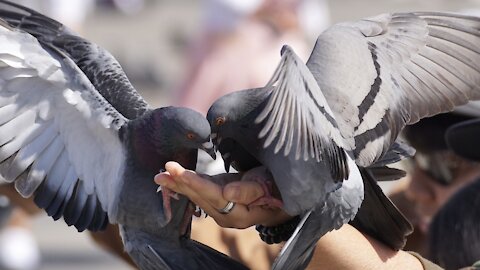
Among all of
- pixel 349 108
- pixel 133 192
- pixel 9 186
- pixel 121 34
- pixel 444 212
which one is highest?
pixel 349 108

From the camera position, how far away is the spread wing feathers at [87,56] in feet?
10.2

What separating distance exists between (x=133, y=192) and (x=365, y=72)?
598 mm

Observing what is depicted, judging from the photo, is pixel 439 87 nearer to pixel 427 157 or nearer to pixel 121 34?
pixel 427 157

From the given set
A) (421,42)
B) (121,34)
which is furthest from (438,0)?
(421,42)

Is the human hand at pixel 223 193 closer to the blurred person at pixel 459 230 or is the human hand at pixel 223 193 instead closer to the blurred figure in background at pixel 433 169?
the blurred person at pixel 459 230

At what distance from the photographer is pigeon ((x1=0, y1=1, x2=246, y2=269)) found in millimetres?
2904

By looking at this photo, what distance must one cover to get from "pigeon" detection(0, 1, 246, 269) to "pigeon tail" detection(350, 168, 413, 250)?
1.35 ft

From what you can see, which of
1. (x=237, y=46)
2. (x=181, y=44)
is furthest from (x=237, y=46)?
(x=181, y=44)

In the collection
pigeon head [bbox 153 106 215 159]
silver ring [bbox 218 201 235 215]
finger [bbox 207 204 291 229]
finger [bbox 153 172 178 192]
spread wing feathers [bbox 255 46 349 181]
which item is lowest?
finger [bbox 207 204 291 229]

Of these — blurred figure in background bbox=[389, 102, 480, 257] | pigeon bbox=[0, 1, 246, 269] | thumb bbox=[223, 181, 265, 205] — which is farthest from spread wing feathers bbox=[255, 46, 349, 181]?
blurred figure in background bbox=[389, 102, 480, 257]

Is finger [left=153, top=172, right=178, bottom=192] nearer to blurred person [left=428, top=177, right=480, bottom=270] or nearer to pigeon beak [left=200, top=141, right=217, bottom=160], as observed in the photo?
pigeon beak [left=200, top=141, right=217, bottom=160]

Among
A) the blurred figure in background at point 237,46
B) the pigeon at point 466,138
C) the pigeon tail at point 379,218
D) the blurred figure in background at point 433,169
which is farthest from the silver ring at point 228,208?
the blurred figure in background at point 237,46

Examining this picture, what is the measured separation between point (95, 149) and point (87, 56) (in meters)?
0.29

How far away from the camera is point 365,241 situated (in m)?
3.11
